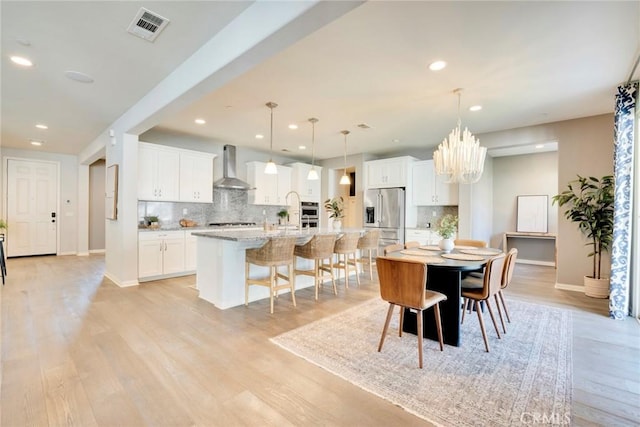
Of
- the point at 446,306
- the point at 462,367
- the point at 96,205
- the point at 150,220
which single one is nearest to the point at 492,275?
the point at 446,306

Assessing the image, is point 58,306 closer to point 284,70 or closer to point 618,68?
point 284,70

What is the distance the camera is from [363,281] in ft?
16.6

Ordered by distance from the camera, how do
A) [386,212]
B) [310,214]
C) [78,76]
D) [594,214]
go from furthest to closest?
[310,214], [386,212], [594,214], [78,76]

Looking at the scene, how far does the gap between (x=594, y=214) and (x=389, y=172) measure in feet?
12.1

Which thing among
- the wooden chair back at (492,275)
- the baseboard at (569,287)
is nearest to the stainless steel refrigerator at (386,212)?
the baseboard at (569,287)

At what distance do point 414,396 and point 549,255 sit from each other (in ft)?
21.9

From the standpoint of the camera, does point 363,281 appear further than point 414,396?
Yes

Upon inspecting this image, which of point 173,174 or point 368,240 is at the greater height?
point 173,174

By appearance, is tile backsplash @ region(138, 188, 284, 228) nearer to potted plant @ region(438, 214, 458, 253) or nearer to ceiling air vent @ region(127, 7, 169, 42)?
ceiling air vent @ region(127, 7, 169, 42)

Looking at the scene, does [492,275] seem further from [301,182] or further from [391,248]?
[301,182]

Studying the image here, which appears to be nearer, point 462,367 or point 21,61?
point 462,367

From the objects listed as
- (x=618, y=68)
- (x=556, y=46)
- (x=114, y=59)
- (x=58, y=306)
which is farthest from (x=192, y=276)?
(x=618, y=68)

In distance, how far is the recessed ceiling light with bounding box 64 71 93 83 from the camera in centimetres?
316

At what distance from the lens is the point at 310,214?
26.0ft
